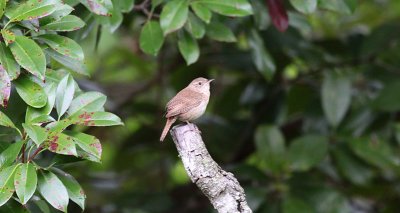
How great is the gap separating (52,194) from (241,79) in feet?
11.0

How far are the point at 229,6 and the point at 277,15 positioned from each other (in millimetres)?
430

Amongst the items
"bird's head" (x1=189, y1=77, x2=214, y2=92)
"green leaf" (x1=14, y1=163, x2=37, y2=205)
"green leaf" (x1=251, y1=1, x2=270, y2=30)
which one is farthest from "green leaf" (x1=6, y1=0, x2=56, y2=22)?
"green leaf" (x1=251, y1=1, x2=270, y2=30)

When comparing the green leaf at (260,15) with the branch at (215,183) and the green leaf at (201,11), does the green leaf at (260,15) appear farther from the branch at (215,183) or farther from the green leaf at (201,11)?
the branch at (215,183)

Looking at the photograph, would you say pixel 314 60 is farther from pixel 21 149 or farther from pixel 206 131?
pixel 21 149

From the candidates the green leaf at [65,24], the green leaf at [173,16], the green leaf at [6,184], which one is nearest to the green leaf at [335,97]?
the green leaf at [173,16]

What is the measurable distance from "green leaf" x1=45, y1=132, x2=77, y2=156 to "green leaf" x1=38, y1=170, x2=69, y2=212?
0.17 metres

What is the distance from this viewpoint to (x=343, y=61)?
17.1ft

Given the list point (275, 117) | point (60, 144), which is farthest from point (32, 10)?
point (275, 117)

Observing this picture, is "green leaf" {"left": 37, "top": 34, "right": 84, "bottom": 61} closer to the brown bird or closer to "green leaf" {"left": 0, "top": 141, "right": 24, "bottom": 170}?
"green leaf" {"left": 0, "top": 141, "right": 24, "bottom": 170}

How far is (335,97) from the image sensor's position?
15.6 ft

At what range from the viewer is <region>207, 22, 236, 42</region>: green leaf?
3.53 metres

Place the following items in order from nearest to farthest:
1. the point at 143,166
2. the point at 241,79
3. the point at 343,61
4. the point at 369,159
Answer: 1. the point at 369,159
2. the point at 343,61
3. the point at 241,79
4. the point at 143,166

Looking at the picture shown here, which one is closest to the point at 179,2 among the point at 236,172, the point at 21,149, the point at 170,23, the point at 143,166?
the point at 170,23

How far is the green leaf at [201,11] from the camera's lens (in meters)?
3.23
